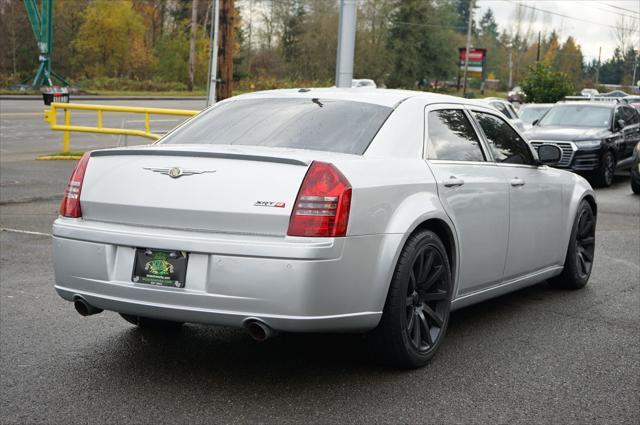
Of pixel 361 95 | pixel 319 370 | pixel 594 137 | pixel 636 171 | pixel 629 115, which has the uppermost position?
pixel 361 95

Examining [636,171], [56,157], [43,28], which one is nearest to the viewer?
[636,171]

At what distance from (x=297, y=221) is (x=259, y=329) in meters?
0.56

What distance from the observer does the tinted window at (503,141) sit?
6178 mm

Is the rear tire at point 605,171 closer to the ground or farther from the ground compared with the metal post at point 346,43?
closer to the ground

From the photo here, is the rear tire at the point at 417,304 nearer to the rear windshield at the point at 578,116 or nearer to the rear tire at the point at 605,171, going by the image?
the rear tire at the point at 605,171

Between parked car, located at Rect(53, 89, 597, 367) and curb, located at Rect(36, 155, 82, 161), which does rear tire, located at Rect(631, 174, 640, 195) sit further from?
parked car, located at Rect(53, 89, 597, 367)

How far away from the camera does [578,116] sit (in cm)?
1947

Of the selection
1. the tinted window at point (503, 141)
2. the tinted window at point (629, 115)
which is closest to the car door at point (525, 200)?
the tinted window at point (503, 141)

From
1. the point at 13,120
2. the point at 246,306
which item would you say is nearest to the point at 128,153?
the point at 246,306

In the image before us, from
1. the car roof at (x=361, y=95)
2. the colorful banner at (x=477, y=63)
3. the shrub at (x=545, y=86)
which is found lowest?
the car roof at (x=361, y=95)

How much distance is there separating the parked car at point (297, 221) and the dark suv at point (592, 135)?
41.3 feet

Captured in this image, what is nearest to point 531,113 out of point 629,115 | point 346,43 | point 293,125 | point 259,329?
point 629,115

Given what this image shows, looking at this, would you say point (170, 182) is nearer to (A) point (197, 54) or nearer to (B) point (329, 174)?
(B) point (329, 174)

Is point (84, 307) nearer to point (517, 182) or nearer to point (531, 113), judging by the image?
point (517, 182)
